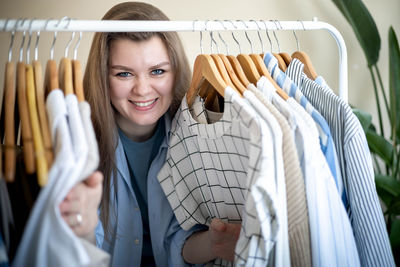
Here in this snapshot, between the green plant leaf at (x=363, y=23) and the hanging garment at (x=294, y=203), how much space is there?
1.31 metres

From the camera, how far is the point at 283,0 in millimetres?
2086

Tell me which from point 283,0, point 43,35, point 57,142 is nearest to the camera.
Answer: point 57,142

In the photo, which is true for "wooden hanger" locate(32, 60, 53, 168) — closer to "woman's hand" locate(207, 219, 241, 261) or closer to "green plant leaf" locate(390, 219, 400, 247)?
"woman's hand" locate(207, 219, 241, 261)

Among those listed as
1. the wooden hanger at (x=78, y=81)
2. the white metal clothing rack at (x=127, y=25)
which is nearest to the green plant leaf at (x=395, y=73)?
the white metal clothing rack at (x=127, y=25)

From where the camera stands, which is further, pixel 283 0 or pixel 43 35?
pixel 283 0

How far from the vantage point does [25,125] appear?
680mm

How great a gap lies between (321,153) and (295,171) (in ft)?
0.26

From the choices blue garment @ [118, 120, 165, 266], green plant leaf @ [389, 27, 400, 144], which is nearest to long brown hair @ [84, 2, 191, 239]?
blue garment @ [118, 120, 165, 266]

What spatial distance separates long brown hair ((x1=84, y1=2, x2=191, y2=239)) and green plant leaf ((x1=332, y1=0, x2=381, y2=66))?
3.72 ft

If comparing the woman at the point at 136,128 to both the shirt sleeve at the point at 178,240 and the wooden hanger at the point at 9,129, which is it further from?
the wooden hanger at the point at 9,129

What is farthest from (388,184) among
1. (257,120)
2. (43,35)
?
(43,35)

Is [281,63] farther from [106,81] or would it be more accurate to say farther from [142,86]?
[106,81]

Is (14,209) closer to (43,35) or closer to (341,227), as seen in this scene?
(341,227)

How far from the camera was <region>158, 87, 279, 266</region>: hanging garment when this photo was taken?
0.75 metres
